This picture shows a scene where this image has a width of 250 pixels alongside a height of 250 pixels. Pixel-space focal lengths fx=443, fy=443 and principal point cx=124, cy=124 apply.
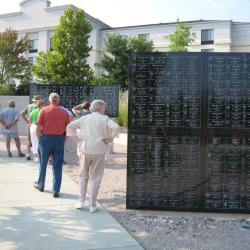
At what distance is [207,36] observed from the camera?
5272cm

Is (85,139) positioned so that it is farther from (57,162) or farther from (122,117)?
(122,117)

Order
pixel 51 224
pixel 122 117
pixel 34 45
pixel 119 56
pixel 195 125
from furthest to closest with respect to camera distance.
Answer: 1. pixel 34 45
2. pixel 119 56
3. pixel 122 117
4. pixel 195 125
5. pixel 51 224

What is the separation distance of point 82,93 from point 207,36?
40.9 metres

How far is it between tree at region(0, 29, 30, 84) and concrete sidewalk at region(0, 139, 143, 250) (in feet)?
121

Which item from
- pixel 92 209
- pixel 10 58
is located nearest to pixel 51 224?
pixel 92 209

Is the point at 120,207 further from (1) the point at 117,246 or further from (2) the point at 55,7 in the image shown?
(2) the point at 55,7

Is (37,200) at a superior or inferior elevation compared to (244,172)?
inferior

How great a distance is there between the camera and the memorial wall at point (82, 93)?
→ 1434 cm

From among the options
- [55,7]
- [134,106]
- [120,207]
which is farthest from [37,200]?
[55,7]

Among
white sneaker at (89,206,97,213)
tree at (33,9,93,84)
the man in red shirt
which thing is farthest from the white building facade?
white sneaker at (89,206,97,213)

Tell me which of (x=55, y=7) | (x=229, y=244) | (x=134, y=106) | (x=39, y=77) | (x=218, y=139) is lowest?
(x=229, y=244)

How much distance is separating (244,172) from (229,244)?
5.20 ft

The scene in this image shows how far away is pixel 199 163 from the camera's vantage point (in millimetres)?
6758

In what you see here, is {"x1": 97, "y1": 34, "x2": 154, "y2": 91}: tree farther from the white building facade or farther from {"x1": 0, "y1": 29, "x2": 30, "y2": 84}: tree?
{"x1": 0, "y1": 29, "x2": 30, "y2": 84}: tree
